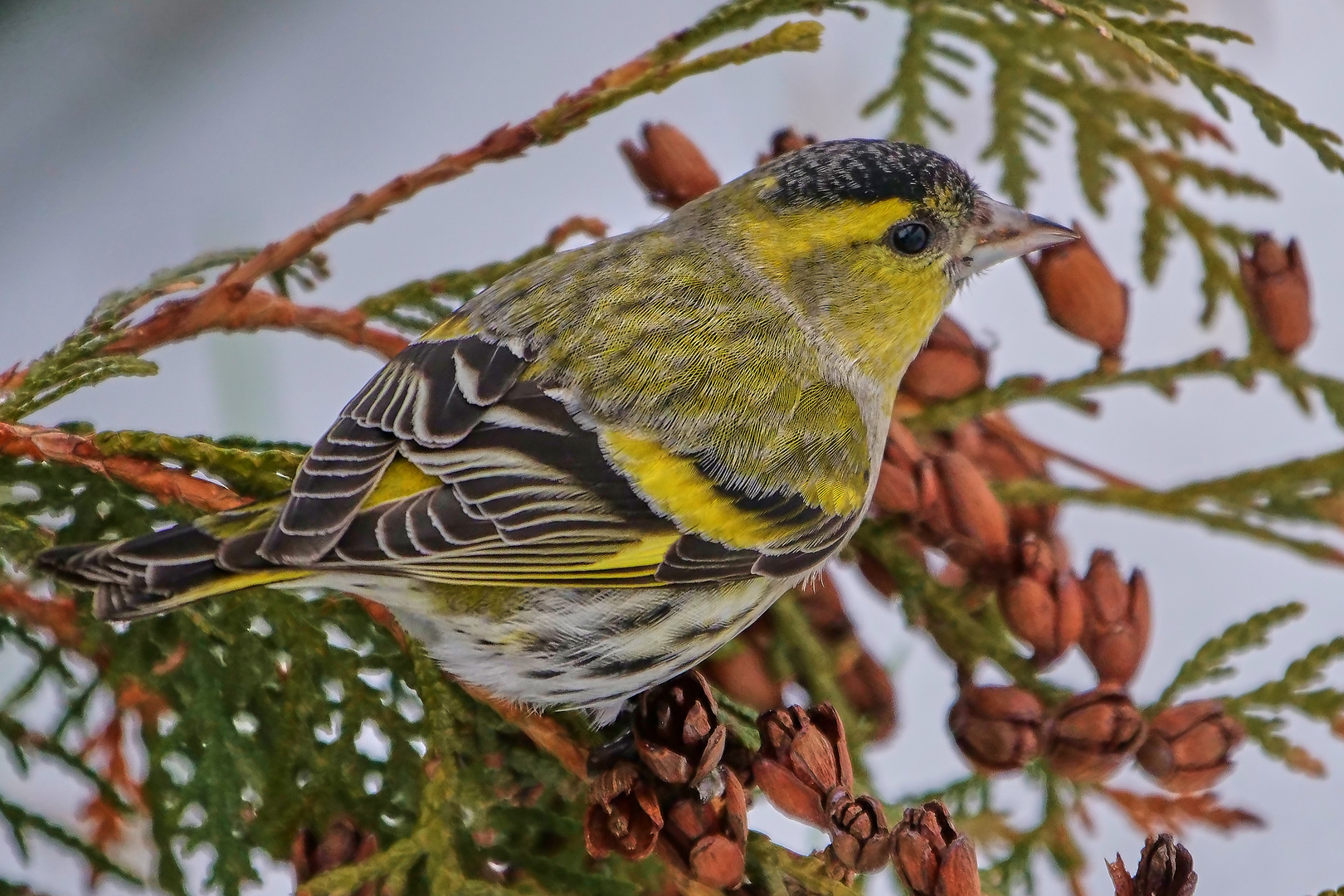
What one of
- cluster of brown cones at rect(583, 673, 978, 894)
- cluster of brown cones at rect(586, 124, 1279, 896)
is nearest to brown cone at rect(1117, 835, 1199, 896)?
cluster of brown cones at rect(586, 124, 1279, 896)

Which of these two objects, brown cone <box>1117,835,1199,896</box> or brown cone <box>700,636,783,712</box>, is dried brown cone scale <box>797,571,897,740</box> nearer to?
brown cone <box>700,636,783,712</box>

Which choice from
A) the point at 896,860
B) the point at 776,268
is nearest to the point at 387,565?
the point at 896,860

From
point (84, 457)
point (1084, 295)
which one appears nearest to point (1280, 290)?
point (1084, 295)

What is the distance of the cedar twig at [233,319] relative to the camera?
129 centimetres

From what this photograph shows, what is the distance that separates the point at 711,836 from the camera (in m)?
1.07

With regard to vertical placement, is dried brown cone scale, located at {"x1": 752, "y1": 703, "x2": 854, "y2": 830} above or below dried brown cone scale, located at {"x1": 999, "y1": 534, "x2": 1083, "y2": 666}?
above

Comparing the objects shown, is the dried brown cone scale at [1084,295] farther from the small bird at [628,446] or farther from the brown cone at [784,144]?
the brown cone at [784,144]

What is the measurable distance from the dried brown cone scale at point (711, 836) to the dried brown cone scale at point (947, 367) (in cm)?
53

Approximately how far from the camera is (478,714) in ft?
4.24

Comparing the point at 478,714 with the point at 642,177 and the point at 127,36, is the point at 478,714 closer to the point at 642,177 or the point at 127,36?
the point at 642,177

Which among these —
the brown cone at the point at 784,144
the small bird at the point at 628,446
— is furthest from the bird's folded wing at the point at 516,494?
the brown cone at the point at 784,144

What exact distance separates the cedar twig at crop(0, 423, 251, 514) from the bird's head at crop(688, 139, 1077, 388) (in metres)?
0.67

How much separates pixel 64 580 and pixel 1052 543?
3.02 ft

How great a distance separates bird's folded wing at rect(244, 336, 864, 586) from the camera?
121cm
